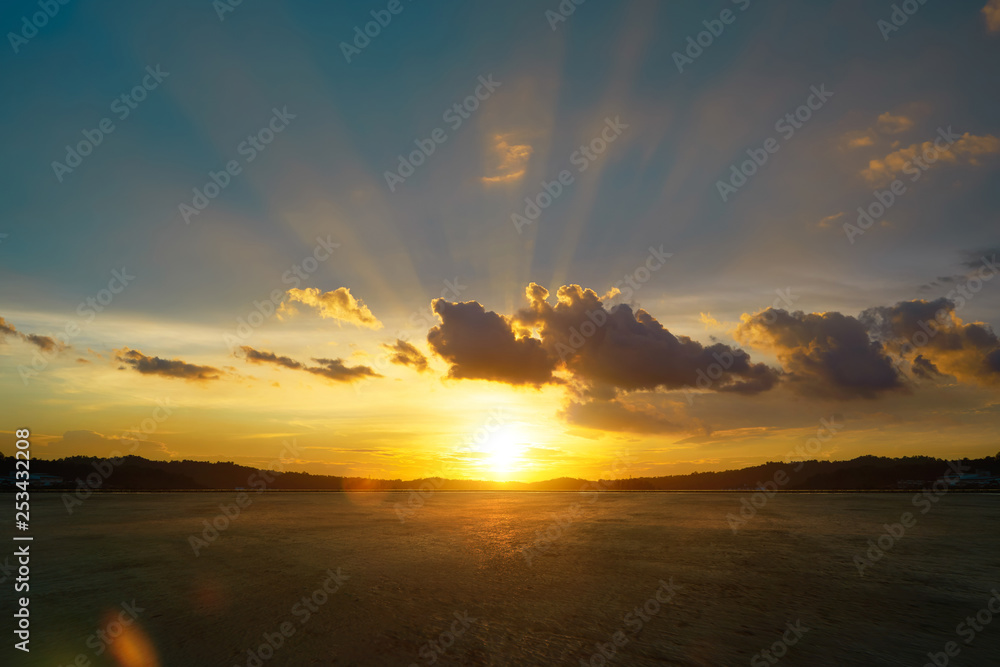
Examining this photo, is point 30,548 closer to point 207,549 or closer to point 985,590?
point 207,549

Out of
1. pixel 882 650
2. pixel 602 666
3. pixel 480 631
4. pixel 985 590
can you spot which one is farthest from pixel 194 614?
pixel 985 590

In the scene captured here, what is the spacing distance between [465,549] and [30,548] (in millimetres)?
31436

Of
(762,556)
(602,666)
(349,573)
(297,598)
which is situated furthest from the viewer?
(762,556)

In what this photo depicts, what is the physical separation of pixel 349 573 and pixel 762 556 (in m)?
25.0

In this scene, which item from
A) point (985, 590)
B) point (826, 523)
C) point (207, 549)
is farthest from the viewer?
point (826, 523)

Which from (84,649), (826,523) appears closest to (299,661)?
(84,649)

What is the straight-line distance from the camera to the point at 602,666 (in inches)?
515

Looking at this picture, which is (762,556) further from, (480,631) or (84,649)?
(84,649)

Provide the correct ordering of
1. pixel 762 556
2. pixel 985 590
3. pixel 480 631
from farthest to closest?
pixel 762 556 → pixel 985 590 → pixel 480 631

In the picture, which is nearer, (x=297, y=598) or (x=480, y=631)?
(x=480, y=631)

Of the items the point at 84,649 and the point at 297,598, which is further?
the point at 297,598

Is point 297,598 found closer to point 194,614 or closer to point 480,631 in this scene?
point 194,614

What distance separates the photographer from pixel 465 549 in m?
34.6

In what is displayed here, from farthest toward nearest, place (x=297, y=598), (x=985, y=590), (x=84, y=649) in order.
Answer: (x=985, y=590)
(x=297, y=598)
(x=84, y=649)
